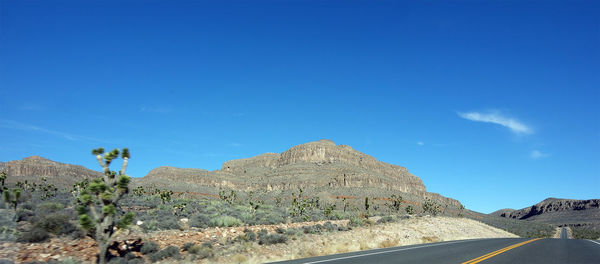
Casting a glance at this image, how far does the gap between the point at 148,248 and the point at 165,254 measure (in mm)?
858

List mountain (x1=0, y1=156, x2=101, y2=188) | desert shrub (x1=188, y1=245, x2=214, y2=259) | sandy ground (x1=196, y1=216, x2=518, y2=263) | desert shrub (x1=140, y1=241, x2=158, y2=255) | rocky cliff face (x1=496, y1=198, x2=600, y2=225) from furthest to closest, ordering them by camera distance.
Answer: rocky cliff face (x1=496, y1=198, x2=600, y2=225), mountain (x1=0, y1=156, x2=101, y2=188), sandy ground (x1=196, y1=216, x2=518, y2=263), desert shrub (x1=188, y1=245, x2=214, y2=259), desert shrub (x1=140, y1=241, x2=158, y2=255)

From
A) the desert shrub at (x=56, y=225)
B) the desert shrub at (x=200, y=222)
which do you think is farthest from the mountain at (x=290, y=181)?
the desert shrub at (x=56, y=225)

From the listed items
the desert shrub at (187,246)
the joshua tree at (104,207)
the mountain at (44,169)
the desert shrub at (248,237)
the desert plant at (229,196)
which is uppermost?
the mountain at (44,169)

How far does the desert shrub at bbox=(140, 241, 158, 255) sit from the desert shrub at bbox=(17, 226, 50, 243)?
3.83 metres

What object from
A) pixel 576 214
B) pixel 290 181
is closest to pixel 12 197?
pixel 290 181

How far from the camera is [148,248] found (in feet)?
49.8

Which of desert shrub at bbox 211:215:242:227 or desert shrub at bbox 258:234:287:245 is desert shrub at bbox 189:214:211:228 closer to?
desert shrub at bbox 211:215:242:227

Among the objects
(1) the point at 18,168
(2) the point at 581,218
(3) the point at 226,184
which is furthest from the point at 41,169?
(2) the point at 581,218

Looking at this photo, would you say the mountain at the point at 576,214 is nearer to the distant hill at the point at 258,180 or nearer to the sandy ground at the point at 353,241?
the distant hill at the point at 258,180

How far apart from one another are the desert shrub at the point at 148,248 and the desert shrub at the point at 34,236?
151 inches

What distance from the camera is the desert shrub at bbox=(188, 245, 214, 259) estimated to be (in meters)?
15.5

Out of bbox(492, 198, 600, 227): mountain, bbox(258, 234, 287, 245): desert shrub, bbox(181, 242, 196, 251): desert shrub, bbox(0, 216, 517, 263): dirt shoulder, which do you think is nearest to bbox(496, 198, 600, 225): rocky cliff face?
bbox(492, 198, 600, 227): mountain

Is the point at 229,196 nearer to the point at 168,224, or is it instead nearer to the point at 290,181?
the point at 290,181

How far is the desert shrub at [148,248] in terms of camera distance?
49.4 feet
